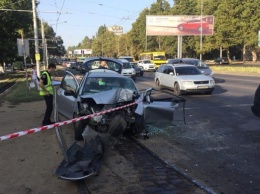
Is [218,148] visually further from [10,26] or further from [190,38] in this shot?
[190,38]

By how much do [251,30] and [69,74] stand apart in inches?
2250

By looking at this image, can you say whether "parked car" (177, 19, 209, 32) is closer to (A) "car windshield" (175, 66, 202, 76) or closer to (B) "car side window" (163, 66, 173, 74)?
(B) "car side window" (163, 66, 173, 74)

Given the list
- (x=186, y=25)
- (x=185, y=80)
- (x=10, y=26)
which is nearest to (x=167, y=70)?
(x=185, y=80)

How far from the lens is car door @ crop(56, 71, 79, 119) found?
887 cm

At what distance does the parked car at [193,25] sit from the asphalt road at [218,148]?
4927cm

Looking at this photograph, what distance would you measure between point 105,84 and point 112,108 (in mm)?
1762

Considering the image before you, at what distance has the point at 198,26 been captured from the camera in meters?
59.8

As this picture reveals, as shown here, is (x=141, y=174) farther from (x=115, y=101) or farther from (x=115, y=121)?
(x=115, y=101)

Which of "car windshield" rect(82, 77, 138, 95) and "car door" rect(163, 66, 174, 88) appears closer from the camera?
"car windshield" rect(82, 77, 138, 95)

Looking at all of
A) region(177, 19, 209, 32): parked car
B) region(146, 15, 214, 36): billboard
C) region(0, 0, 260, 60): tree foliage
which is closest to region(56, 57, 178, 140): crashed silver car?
region(0, 0, 260, 60): tree foliage

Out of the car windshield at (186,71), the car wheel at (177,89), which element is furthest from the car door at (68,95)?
the car windshield at (186,71)

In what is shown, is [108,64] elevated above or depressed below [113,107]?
above

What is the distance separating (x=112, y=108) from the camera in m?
7.51

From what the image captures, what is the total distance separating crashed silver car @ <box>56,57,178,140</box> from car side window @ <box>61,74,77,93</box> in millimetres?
469
